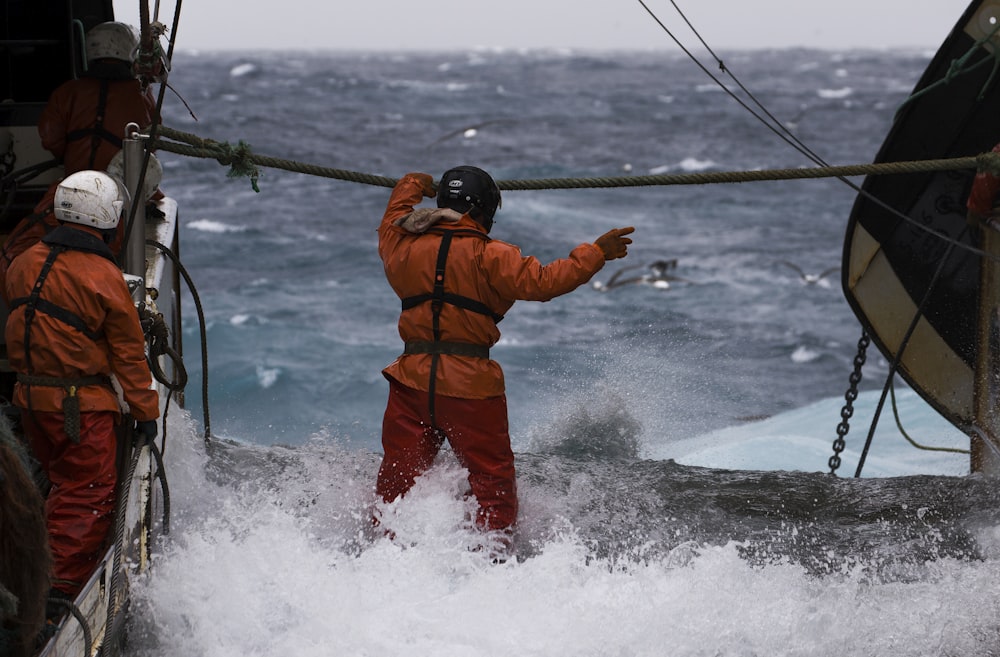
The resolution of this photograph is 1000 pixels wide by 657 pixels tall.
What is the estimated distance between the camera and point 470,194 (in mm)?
4766

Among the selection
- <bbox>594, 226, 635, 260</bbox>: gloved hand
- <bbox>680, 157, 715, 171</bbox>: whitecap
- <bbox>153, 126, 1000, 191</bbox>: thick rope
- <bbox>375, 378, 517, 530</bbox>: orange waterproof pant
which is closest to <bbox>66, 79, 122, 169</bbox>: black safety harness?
<bbox>153, 126, 1000, 191</bbox>: thick rope

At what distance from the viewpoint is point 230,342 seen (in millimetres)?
21562

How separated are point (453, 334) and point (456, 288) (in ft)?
0.65

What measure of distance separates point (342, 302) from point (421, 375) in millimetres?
20193

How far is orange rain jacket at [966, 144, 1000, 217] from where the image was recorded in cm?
602

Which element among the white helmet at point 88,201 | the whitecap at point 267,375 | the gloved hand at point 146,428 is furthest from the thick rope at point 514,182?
the whitecap at point 267,375

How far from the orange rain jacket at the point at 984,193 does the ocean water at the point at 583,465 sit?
58.0 inches

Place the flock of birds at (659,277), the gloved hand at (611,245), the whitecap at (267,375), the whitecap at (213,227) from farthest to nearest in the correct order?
the whitecap at (213,227)
the flock of birds at (659,277)
the whitecap at (267,375)
the gloved hand at (611,245)

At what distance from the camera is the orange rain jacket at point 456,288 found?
15.2ft

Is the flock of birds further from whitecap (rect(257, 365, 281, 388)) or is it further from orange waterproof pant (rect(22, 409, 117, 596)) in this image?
orange waterproof pant (rect(22, 409, 117, 596))

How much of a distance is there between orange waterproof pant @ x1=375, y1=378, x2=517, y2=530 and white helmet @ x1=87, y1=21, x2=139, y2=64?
8.72 feet

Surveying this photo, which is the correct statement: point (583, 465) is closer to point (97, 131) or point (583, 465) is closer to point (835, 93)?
point (97, 131)

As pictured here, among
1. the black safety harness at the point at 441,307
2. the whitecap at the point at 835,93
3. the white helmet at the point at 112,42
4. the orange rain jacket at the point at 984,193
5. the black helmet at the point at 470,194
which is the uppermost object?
the white helmet at the point at 112,42

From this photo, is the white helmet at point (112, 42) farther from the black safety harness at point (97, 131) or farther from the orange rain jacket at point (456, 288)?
the orange rain jacket at point (456, 288)
